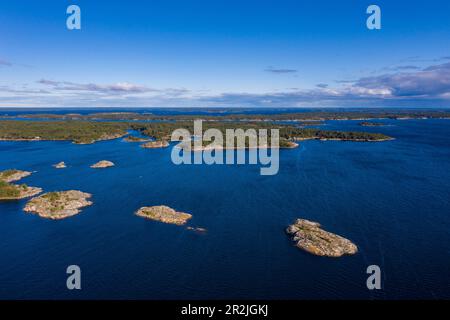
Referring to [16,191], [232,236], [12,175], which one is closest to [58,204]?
[16,191]

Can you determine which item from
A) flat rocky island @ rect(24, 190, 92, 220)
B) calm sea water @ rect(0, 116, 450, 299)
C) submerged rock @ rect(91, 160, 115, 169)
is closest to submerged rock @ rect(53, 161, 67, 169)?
calm sea water @ rect(0, 116, 450, 299)

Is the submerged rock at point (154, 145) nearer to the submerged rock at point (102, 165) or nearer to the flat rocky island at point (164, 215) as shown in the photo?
the submerged rock at point (102, 165)

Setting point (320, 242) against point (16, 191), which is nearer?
point (320, 242)

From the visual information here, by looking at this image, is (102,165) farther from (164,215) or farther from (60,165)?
(164,215)

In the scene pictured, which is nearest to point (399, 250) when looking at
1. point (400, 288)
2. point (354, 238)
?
point (354, 238)

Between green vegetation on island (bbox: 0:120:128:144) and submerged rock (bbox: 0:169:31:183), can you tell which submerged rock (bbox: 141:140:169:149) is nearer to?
green vegetation on island (bbox: 0:120:128:144)

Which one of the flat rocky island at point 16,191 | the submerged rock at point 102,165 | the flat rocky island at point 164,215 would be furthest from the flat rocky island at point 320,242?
the submerged rock at point 102,165
